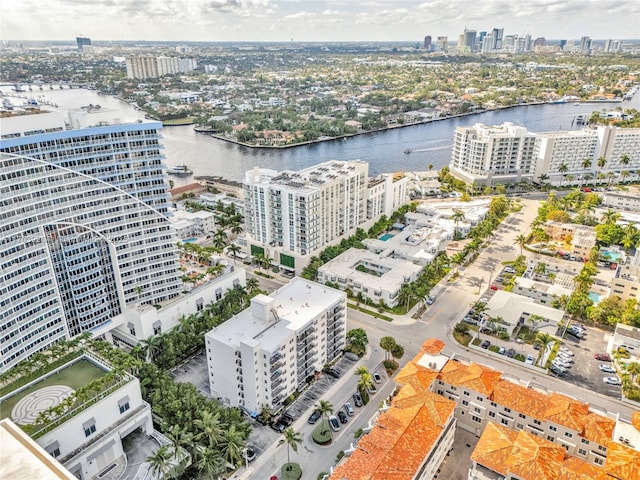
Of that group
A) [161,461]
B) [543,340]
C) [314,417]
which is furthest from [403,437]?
[543,340]

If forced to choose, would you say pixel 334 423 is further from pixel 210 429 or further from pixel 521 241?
pixel 521 241

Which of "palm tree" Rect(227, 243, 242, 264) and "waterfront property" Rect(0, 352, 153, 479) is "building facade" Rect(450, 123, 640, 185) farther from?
"waterfront property" Rect(0, 352, 153, 479)

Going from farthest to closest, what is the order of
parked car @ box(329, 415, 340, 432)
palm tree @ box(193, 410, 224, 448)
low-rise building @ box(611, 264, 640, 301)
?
1. low-rise building @ box(611, 264, 640, 301)
2. parked car @ box(329, 415, 340, 432)
3. palm tree @ box(193, 410, 224, 448)

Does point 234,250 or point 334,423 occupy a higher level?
point 234,250

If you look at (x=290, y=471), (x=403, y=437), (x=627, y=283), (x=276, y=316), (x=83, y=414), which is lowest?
(x=290, y=471)

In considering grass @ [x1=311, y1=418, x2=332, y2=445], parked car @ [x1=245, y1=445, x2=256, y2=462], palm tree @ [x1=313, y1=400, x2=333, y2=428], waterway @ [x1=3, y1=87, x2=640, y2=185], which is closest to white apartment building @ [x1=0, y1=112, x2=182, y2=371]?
parked car @ [x1=245, y1=445, x2=256, y2=462]
